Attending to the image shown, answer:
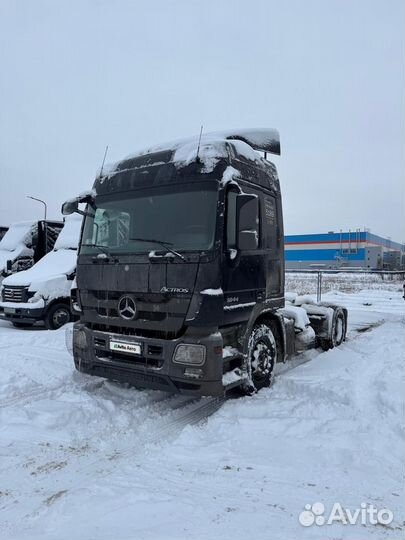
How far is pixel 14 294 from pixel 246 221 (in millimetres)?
8022

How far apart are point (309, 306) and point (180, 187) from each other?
17.1 feet

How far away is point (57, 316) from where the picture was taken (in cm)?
1091

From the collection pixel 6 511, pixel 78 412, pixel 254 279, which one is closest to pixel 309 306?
pixel 254 279

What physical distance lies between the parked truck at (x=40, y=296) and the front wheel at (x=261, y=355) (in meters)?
5.94

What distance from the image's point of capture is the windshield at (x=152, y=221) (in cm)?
480

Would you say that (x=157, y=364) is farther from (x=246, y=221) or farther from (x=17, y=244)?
(x=17, y=244)

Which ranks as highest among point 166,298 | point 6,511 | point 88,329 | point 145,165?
point 145,165

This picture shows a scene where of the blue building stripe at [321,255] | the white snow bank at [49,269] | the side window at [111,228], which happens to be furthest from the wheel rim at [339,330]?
the blue building stripe at [321,255]

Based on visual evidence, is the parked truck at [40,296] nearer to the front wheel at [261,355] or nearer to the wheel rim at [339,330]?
the front wheel at [261,355]

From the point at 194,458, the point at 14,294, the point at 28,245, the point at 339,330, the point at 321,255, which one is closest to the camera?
the point at 194,458

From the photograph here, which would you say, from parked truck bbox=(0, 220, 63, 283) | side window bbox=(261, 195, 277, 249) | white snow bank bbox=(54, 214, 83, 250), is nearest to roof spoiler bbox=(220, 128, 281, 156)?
side window bbox=(261, 195, 277, 249)

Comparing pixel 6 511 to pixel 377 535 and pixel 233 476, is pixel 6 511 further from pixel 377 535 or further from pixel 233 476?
pixel 377 535

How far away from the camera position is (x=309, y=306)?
30.1 ft

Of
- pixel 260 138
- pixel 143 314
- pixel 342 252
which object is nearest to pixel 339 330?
pixel 260 138
